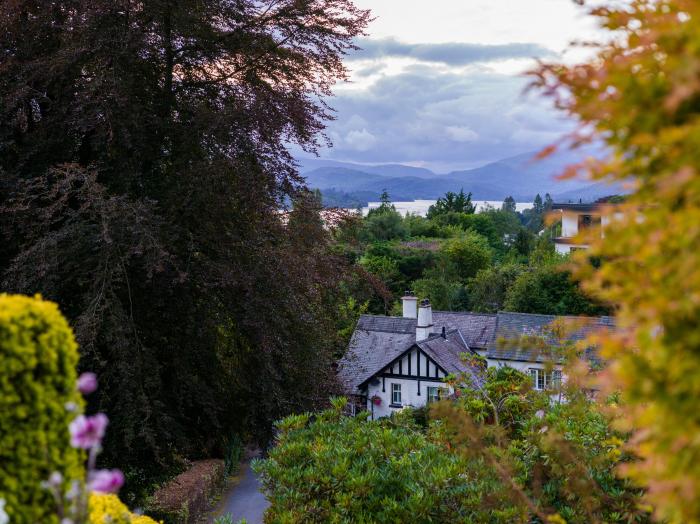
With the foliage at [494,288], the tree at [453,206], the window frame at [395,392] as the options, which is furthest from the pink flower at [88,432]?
the tree at [453,206]

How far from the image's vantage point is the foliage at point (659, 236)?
1.56m

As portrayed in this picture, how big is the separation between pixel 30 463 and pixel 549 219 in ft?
7.09

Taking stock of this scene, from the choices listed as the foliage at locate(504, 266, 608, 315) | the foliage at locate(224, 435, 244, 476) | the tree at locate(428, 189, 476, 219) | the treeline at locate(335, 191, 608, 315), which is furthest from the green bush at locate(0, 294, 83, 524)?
the tree at locate(428, 189, 476, 219)

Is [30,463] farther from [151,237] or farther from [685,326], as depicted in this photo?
[151,237]

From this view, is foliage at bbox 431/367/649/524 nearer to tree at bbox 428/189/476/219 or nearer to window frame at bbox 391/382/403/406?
window frame at bbox 391/382/403/406

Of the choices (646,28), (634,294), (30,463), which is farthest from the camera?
(30,463)

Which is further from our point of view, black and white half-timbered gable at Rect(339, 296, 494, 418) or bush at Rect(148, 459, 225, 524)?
black and white half-timbered gable at Rect(339, 296, 494, 418)

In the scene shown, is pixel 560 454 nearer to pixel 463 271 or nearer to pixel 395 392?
pixel 395 392

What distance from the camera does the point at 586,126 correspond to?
6.19 feet

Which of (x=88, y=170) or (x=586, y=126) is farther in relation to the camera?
(x=88, y=170)

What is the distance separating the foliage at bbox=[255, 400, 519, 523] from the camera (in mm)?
5223

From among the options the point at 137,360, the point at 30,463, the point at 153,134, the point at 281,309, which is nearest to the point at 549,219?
the point at 30,463

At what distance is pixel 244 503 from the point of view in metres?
12.1

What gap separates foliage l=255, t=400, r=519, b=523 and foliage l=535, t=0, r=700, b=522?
10.9 feet
